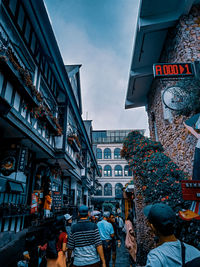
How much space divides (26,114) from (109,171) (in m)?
31.3

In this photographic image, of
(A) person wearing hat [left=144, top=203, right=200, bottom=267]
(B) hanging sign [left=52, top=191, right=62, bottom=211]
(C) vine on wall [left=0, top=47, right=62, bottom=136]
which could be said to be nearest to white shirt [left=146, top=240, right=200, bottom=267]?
(A) person wearing hat [left=144, top=203, right=200, bottom=267]

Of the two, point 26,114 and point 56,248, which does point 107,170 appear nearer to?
point 26,114

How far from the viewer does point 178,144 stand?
5770 millimetres

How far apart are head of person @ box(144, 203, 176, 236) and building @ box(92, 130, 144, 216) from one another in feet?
104

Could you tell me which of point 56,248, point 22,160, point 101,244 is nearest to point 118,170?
point 22,160

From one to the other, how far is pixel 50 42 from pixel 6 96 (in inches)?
134

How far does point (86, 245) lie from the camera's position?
284 cm

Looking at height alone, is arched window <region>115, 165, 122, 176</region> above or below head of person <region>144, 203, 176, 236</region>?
above

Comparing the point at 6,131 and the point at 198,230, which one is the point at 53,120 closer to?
the point at 6,131

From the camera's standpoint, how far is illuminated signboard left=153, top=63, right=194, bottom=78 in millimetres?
4781

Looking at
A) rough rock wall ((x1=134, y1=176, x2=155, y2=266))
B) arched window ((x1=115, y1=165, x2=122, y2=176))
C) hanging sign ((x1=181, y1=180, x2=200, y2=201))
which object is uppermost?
arched window ((x1=115, y1=165, x2=122, y2=176))

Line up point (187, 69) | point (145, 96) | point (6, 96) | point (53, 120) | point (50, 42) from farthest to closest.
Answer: point (145, 96) < point (53, 120) < point (50, 42) < point (6, 96) < point (187, 69)

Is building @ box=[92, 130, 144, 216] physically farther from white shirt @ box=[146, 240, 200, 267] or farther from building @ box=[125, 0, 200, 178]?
white shirt @ box=[146, 240, 200, 267]

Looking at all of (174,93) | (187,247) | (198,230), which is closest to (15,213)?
(198,230)
